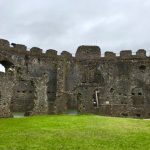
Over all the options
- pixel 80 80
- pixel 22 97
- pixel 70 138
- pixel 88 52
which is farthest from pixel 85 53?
pixel 70 138

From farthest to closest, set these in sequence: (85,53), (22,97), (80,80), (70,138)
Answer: (85,53) < (80,80) < (22,97) < (70,138)

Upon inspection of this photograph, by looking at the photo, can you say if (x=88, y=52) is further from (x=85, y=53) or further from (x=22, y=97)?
(x=22, y=97)

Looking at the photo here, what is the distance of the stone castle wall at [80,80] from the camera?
160ft

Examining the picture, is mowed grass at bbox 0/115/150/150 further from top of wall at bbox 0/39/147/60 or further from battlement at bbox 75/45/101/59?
battlement at bbox 75/45/101/59

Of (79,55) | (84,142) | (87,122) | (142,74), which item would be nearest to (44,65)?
(79,55)

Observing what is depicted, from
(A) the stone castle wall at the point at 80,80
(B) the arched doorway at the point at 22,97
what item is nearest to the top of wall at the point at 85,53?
(A) the stone castle wall at the point at 80,80

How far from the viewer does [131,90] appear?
58.9m

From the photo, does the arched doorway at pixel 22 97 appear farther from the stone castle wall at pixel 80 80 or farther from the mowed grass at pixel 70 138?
the mowed grass at pixel 70 138

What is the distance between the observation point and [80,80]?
6159cm

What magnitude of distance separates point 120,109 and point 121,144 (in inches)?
1071

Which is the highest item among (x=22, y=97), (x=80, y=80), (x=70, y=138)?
(x=80, y=80)

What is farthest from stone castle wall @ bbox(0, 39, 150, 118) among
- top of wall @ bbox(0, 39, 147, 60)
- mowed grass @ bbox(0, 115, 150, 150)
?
mowed grass @ bbox(0, 115, 150, 150)

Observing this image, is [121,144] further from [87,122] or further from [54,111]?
[54,111]

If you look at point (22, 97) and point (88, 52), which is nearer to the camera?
point (22, 97)
